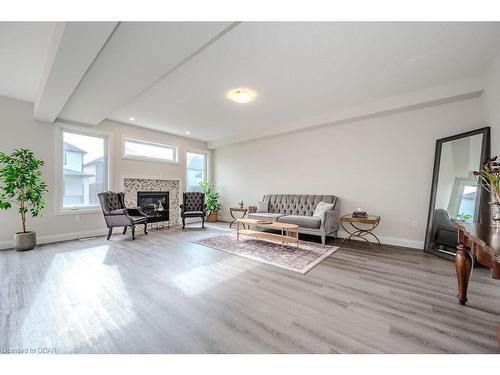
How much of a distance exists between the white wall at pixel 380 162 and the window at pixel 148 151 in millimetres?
→ 2966

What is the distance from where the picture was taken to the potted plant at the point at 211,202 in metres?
6.74

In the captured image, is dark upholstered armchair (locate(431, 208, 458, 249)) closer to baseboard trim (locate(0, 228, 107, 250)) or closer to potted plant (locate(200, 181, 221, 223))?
potted plant (locate(200, 181, 221, 223))

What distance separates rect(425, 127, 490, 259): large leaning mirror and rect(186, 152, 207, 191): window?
601cm

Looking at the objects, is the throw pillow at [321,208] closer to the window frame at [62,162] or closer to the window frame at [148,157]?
the window frame at [148,157]

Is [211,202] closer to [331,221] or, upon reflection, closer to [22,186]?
[331,221]

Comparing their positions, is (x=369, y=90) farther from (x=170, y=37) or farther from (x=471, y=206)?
(x=170, y=37)

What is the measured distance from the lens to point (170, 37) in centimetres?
191

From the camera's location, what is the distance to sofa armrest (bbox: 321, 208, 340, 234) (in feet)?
12.7

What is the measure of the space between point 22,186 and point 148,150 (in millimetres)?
2698

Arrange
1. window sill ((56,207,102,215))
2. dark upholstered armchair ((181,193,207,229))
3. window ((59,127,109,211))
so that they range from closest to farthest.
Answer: window sill ((56,207,102,215)) → window ((59,127,109,211)) → dark upholstered armchair ((181,193,207,229))

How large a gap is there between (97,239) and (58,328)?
330 cm

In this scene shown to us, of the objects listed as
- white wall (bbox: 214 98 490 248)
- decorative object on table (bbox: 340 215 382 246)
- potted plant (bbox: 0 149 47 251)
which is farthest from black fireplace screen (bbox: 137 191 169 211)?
decorative object on table (bbox: 340 215 382 246)

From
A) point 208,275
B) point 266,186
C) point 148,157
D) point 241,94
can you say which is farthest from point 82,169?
point 266,186

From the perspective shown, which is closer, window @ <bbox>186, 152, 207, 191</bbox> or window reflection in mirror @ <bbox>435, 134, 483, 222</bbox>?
window reflection in mirror @ <bbox>435, 134, 483, 222</bbox>
